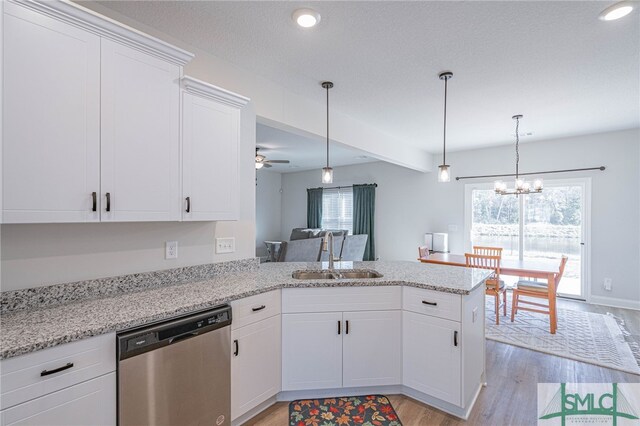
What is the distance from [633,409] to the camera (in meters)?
2.20

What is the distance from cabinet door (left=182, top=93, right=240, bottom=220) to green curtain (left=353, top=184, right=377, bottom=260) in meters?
5.31

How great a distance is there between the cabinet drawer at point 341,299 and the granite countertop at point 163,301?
5 centimetres

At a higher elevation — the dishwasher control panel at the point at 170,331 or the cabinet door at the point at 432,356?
the dishwasher control panel at the point at 170,331

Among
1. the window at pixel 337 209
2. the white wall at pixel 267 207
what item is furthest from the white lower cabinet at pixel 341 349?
the white wall at pixel 267 207

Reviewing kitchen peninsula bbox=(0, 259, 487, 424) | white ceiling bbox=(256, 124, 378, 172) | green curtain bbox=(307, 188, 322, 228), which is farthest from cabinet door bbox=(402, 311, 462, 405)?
green curtain bbox=(307, 188, 322, 228)

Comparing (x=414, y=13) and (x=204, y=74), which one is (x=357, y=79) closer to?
(x=414, y=13)

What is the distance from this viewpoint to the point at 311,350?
2242mm

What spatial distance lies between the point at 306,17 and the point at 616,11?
6.15 ft

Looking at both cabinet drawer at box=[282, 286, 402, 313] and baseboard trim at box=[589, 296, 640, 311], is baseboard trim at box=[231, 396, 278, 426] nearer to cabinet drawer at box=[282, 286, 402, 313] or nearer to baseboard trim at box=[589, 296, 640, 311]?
cabinet drawer at box=[282, 286, 402, 313]

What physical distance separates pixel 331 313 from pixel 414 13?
204cm

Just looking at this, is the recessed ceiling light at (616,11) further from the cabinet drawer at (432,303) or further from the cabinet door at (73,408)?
the cabinet door at (73,408)

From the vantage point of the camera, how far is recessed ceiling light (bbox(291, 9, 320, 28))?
194cm

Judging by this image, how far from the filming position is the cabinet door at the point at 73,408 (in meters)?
1.16
